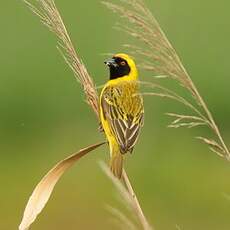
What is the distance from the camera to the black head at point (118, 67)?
486cm

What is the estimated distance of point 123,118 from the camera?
4.52 meters

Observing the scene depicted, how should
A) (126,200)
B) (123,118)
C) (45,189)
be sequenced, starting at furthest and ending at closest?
(123,118)
(45,189)
(126,200)

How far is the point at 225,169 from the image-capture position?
8.74 meters

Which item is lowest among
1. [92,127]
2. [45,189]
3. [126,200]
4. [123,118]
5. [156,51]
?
[92,127]

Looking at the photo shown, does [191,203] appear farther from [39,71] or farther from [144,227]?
[144,227]

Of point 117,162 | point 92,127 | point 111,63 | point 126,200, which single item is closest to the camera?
point 126,200

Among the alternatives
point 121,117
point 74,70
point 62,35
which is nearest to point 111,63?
point 121,117

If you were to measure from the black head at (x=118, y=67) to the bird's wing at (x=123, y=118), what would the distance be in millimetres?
259

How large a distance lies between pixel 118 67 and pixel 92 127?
4043 mm

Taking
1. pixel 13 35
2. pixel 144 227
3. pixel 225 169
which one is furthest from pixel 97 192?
pixel 144 227

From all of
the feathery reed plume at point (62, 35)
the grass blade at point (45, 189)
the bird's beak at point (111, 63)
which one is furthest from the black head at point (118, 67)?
the grass blade at point (45, 189)

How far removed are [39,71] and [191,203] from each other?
180 cm

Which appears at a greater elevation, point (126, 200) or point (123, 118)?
point (126, 200)

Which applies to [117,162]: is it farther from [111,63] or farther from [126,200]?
[126,200]
